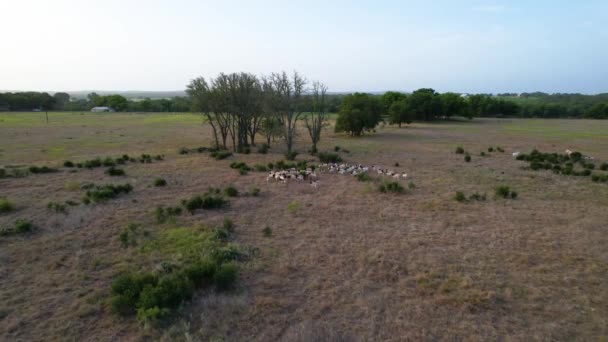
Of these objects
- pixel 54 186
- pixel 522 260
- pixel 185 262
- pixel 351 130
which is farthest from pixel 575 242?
pixel 351 130

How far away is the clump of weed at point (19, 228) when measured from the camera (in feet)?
34.1

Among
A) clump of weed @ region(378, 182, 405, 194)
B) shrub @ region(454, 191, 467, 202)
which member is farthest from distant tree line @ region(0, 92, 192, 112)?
shrub @ region(454, 191, 467, 202)

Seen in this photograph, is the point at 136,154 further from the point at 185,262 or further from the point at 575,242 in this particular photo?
the point at 575,242

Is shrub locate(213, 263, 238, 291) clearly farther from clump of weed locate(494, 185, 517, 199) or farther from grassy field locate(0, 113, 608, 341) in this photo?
clump of weed locate(494, 185, 517, 199)

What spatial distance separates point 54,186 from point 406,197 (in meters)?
15.7

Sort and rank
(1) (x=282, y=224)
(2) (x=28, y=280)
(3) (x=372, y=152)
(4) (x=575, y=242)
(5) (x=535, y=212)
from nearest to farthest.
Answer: (2) (x=28, y=280) < (4) (x=575, y=242) < (1) (x=282, y=224) < (5) (x=535, y=212) < (3) (x=372, y=152)

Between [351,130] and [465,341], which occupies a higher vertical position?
[351,130]

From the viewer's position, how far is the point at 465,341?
5812mm

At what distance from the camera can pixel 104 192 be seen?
14508mm

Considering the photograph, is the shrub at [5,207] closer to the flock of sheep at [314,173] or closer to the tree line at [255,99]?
the flock of sheep at [314,173]

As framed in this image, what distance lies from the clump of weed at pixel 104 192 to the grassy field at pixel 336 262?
1.14 feet

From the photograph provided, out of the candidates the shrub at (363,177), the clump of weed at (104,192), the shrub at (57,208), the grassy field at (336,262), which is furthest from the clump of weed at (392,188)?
the shrub at (57,208)

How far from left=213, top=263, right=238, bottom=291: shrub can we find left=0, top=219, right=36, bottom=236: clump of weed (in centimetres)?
701

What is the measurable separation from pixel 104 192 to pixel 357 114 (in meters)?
32.9
